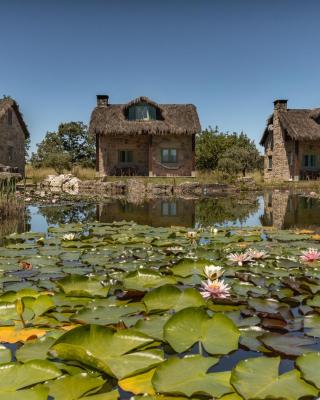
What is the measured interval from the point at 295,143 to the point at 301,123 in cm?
144

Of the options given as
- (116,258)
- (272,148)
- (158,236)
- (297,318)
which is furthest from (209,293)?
(272,148)

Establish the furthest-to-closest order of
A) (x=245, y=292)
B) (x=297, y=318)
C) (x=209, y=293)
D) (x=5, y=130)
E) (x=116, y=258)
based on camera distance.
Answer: (x=5, y=130) → (x=116, y=258) → (x=245, y=292) → (x=209, y=293) → (x=297, y=318)

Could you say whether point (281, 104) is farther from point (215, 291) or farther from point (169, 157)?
point (215, 291)

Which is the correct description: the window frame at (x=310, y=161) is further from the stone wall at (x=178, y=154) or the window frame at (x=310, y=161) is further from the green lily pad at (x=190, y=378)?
the green lily pad at (x=190, y=378)

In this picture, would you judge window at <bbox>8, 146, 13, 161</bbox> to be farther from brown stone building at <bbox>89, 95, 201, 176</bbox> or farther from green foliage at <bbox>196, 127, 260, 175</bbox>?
green foliage at <bbox>196, 127, 260, 175</bbox>

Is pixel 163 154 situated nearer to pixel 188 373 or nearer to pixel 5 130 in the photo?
pixel 5 130

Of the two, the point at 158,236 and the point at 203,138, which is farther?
the point at 203,138

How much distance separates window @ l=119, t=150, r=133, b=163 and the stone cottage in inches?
387

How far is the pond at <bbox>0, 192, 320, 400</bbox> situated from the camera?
169 cm

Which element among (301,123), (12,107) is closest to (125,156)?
(12,107)

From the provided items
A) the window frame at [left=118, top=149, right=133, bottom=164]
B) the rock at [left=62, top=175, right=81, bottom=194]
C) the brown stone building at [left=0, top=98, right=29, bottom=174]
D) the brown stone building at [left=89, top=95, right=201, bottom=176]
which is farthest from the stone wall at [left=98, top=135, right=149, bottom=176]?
the brown stone building at [left=0, top=98, right=29, bottom=174]

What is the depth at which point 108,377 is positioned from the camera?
1809mm

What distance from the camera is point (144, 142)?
25953mm

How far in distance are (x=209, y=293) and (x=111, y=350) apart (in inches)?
38.7
